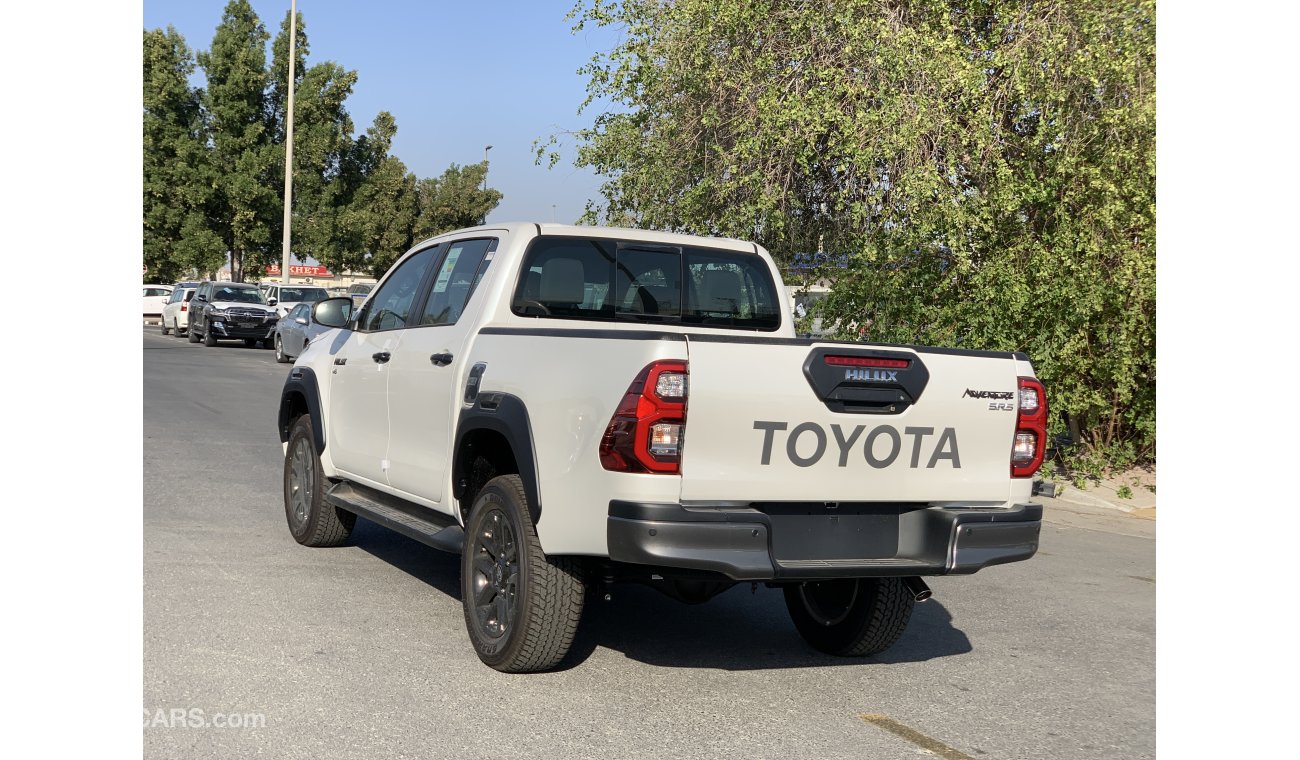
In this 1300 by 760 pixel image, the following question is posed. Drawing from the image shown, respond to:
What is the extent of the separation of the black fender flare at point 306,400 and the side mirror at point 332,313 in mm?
467

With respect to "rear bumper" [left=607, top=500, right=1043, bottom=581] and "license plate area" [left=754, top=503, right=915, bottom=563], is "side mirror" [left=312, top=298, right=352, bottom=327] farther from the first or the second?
"license plate area" [left=754, top=503, right=915, bottom=563]

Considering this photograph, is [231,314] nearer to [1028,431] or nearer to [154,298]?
[154,298]

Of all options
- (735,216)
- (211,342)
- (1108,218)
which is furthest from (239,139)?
(1108,218)

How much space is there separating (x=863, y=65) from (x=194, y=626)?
10.1 metres

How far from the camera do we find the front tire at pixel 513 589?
5.08 m

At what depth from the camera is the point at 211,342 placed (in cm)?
3356

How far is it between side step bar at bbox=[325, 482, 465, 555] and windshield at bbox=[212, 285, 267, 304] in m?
27.6

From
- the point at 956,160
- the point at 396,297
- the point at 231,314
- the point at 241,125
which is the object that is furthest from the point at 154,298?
the point at 396,297

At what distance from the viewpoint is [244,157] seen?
143 ft

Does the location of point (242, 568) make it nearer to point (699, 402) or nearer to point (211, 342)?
point (699, 402)

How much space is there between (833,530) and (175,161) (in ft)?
141

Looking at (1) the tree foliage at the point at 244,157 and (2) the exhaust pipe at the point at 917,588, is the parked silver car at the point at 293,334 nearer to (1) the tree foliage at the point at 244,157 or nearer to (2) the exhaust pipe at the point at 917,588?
(1) the tree foliage at the point at 244,157

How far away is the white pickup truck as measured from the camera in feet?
15.3

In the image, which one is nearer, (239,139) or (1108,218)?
(1108,218)
